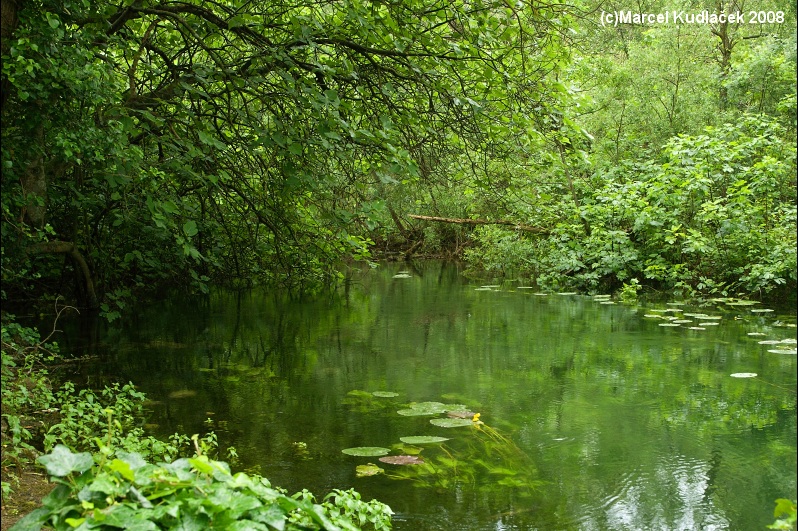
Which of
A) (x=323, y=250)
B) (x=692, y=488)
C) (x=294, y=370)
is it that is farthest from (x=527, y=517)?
(x=323, y=250)

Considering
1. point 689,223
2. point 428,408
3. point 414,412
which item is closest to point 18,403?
point 414,412

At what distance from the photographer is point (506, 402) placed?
5848mm

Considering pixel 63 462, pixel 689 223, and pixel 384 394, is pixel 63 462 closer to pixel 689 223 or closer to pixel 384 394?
pixel 384 394

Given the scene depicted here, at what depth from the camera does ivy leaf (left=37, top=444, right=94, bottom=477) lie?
207 cm

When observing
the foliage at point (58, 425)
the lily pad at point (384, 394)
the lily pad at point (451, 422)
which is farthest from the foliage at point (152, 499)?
the lily pad at point (384, 394)

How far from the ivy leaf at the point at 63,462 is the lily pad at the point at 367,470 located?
7.36ft

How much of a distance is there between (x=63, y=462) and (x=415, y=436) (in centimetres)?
304

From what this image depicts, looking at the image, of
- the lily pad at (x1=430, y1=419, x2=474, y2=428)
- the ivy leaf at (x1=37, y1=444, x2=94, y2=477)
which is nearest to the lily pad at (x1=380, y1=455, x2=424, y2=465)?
the lily pad at (x1=430, y1=419, x2=474, y2=428)

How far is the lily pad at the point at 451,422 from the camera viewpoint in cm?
514

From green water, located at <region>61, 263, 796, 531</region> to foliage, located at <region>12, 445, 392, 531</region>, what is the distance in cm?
152

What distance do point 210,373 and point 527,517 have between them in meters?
3.96

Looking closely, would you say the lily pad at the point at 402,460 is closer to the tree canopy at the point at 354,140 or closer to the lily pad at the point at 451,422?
the lily pad at the point at 451,422

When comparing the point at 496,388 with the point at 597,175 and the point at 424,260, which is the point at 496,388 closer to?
the point at 597,175

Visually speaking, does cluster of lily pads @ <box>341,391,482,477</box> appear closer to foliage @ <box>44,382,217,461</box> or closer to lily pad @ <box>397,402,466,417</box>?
lily pad @ <box>397,402,466,417</box>
